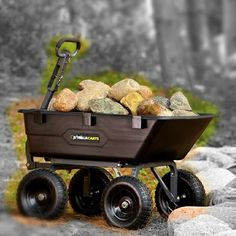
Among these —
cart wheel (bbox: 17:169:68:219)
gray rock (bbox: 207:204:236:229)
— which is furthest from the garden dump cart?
gray rock (bbox: 207:204:236:229)

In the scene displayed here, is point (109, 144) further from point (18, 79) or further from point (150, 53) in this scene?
point (150, 53)

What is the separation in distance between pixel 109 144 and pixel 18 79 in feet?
34.7

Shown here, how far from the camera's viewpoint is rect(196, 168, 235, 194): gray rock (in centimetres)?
821

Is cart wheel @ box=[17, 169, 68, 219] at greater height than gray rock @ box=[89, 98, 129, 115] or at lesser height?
lesser

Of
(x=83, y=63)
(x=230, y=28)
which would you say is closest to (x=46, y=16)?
(x=83, y=63)

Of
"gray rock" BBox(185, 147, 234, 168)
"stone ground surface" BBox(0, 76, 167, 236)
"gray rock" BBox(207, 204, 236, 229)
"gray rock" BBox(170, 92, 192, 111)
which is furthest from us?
"gray rock" BBox(185, 147, 234, 168)

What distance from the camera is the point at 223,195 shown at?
293 inches

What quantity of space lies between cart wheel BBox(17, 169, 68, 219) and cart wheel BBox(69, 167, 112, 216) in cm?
46

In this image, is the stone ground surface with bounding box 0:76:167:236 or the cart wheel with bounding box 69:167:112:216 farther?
the cart wheel with bounding box 69:167:112:216

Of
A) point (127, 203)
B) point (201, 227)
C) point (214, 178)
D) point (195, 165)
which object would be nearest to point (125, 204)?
point (127, 203)

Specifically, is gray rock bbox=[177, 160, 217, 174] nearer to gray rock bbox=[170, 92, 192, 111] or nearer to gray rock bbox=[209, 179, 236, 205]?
gray rock bbox=[209, 179, 236, 205]

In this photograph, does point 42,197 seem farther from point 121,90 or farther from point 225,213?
point 225,213

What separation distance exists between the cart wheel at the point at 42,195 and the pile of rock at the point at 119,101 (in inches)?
23.3

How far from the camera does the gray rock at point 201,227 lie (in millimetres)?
6148
